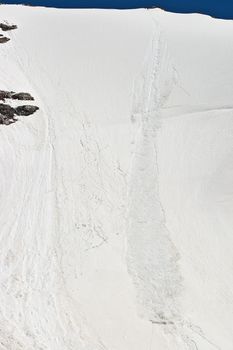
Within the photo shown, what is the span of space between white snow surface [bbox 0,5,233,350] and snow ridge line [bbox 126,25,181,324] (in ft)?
0.13

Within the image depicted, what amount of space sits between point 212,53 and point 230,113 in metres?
6.66

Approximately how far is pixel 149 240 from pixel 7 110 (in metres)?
9.26

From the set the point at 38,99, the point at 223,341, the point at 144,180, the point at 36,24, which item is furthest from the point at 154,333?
the point at 36,24

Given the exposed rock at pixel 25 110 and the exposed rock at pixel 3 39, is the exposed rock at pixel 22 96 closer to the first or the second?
the exposed rock at pixel 25 110

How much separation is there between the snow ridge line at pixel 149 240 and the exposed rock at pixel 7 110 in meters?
4.62

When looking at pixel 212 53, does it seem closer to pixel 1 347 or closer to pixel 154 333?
pixel 154 333

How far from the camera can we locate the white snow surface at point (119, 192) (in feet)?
46.3

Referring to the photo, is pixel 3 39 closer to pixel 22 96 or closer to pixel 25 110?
pixel 22 96

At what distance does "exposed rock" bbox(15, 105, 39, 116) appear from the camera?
77.8 feet

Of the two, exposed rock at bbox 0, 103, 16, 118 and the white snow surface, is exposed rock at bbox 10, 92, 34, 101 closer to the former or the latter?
the white snow surface

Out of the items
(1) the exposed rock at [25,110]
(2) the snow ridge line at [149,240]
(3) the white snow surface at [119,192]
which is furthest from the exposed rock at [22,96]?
(2) the snow ridge line at [149,240]

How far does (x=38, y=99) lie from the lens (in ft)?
82.9

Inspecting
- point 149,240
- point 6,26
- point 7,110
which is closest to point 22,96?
point 7,110

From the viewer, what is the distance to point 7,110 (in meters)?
23.6
